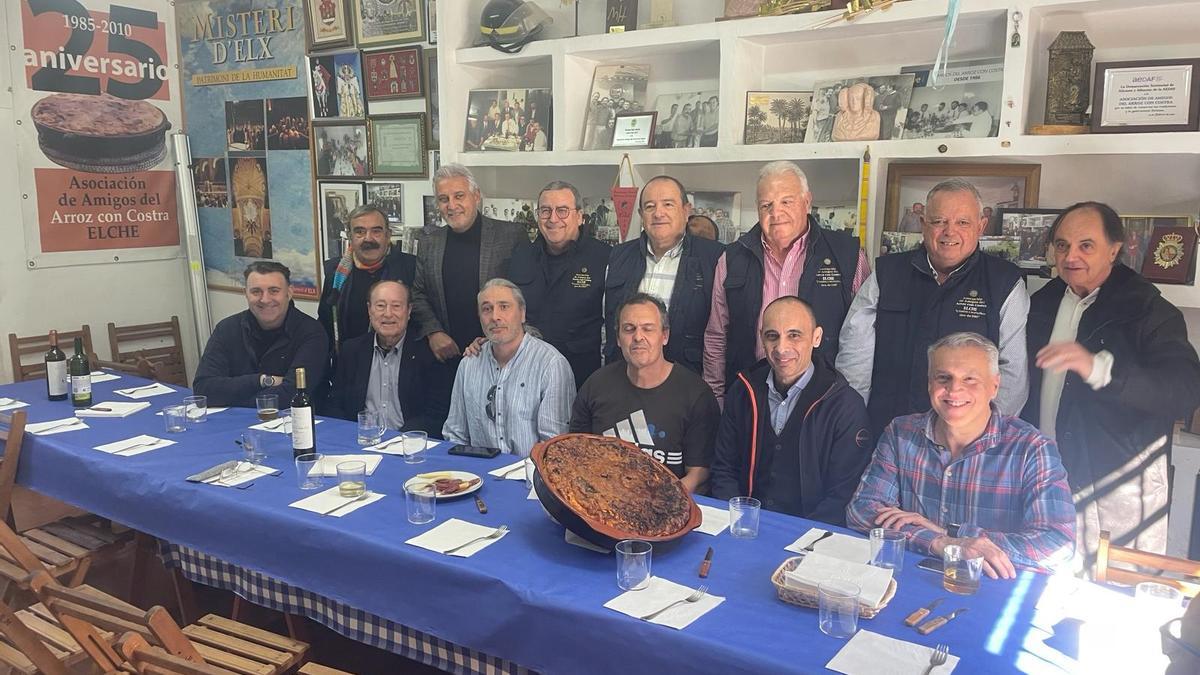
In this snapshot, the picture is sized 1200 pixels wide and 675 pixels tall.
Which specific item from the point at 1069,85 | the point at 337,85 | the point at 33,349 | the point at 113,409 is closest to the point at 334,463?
the point at 113,409

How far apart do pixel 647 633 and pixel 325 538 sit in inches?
38.0

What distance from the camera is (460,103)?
460cm

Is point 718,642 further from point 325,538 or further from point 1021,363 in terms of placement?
point 1021,363

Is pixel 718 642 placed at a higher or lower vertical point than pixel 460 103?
lower

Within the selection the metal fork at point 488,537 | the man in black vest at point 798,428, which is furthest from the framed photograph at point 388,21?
the metal fork at point 488,537

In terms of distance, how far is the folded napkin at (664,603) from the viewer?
1.76 m

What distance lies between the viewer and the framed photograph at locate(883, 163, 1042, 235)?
331cm

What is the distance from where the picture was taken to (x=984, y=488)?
223 cm

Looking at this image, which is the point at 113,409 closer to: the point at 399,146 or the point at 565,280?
the point at 565,280

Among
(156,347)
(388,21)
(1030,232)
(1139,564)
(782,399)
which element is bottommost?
(156,347)

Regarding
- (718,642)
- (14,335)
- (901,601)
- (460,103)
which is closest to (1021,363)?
(901,601)

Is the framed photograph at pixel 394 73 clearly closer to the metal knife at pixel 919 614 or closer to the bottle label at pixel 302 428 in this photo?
the bottle label at pixel 302 428

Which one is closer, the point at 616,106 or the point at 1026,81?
the point at 1026,81

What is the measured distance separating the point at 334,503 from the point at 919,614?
1.54m
